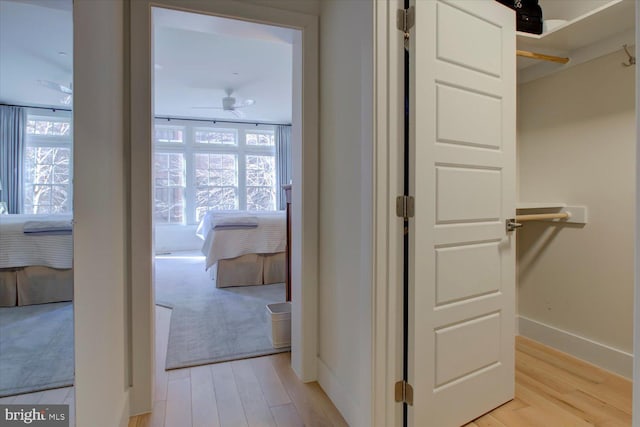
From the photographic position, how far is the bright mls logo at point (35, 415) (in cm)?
81

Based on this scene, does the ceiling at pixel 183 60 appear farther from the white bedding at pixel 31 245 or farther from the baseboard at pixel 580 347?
the baseboard at pixel 580 347

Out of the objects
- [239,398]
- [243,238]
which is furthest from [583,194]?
[243,238]

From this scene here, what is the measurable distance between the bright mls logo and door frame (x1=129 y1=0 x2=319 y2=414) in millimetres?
842

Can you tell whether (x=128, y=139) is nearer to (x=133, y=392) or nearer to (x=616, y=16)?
(x=133, y=392)

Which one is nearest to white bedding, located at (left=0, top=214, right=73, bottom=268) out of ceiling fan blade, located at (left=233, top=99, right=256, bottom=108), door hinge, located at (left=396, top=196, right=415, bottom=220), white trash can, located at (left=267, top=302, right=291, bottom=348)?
door hinge, located at (left=396, top=196, right=415, bottom=220)

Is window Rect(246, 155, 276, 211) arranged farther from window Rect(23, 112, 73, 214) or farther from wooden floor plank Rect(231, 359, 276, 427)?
window Rect(23, 112, 73, 214)

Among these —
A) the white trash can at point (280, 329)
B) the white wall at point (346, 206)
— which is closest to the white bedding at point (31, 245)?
the white wall at point (346, 206)

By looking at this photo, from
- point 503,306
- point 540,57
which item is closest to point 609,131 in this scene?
point 540,57

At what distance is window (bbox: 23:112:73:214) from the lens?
907 millimetres

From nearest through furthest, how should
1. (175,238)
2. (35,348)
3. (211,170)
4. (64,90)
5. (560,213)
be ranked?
(35,348), (64,90), (560,213), (175,238), (211,170)

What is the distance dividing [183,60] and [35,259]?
3854 mm

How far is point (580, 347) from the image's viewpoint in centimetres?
233

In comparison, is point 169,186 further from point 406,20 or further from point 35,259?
point 35,259

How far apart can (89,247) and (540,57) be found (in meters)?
2.63
